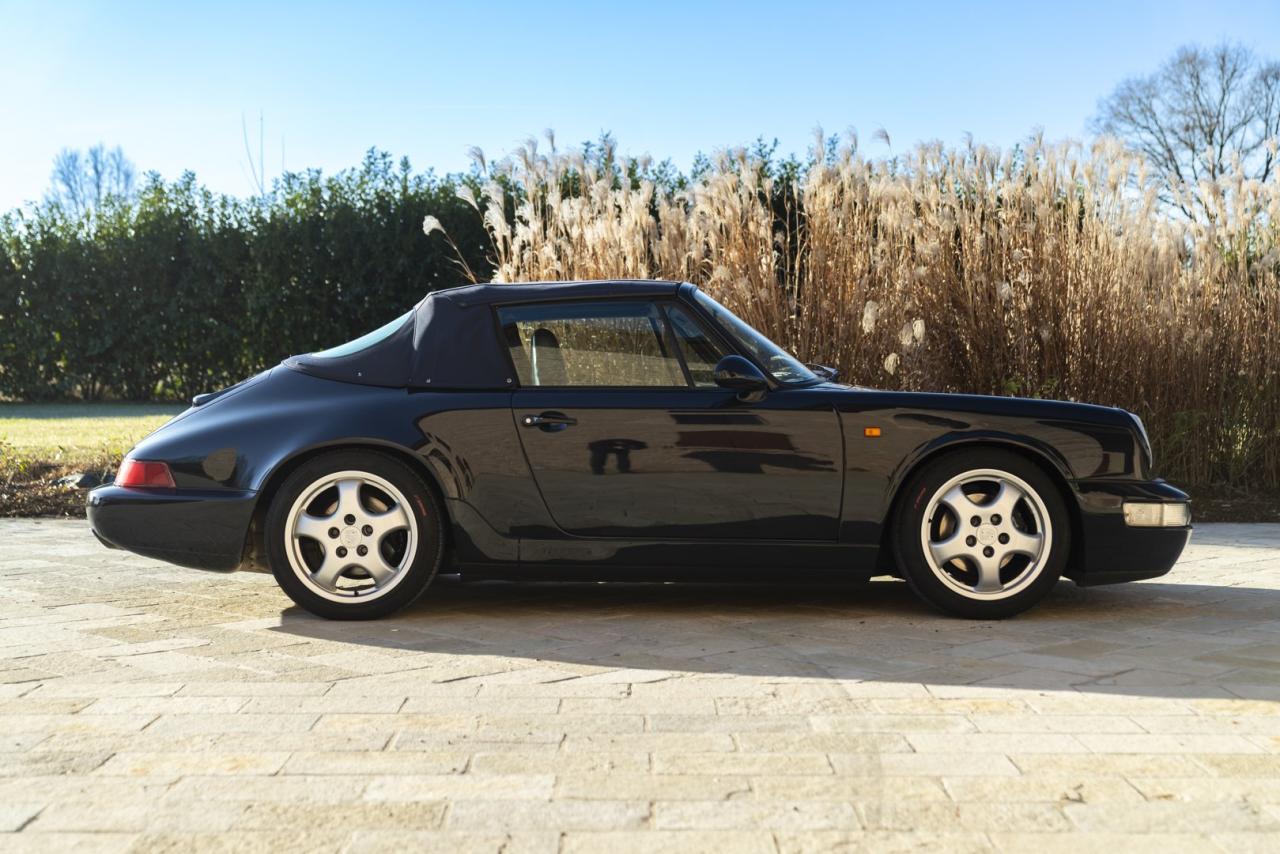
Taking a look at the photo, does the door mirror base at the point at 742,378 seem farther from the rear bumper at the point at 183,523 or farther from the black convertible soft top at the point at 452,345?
the rear bumper at the point at 183,523

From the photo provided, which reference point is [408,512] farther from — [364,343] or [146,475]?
[146,475]

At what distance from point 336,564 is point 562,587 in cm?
121

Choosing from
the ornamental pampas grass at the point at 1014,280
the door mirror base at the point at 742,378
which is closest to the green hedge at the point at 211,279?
the ornamental pampas grass at the point at 1014,280

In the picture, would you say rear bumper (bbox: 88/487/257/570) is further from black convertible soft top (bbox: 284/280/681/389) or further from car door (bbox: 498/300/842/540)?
car door (bbox: 498/300/842/540)

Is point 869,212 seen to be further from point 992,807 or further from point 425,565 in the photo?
point 992,807

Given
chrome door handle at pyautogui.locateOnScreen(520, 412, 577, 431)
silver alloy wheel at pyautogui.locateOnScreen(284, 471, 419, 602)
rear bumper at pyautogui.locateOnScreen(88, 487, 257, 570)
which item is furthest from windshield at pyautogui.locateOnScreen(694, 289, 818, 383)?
rear bumper at pyautogui.locateOnScreen(88, 487, 257, 570)

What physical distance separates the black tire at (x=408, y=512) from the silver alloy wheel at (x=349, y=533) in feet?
0.03

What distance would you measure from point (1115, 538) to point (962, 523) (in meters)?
0.59

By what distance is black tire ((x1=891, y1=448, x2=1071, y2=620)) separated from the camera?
16.2ft

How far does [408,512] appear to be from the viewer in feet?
16.2

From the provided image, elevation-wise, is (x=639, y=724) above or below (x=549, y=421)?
below

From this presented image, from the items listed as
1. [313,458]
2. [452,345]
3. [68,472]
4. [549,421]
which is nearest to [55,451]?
[68,472]

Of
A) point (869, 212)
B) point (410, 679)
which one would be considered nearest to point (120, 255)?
point (869, 212)

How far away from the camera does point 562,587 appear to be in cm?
586
